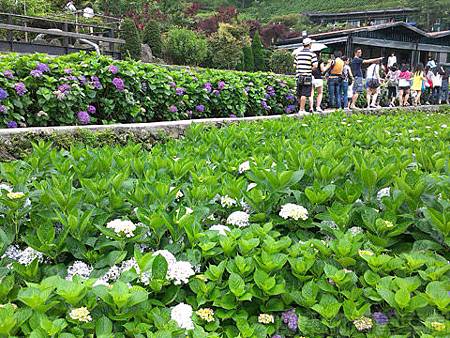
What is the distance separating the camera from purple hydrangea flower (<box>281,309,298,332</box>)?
4.60ft

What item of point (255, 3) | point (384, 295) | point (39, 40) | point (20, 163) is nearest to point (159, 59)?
point (39, 40)

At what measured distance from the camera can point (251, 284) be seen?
143 cm

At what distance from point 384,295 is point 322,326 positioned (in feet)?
0.63

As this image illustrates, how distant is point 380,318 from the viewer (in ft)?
4.54

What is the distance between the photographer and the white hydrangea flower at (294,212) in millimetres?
1786

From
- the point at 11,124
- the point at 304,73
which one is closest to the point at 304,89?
the point at 304,73

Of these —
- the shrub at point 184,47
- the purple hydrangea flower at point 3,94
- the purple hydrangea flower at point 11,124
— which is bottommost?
the purple hydrangea flower at point 11,124

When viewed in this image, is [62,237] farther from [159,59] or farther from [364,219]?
[159,59]

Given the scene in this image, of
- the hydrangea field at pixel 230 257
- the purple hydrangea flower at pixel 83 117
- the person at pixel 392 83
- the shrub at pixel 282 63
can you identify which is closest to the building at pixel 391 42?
the shrub at pixel 282 63

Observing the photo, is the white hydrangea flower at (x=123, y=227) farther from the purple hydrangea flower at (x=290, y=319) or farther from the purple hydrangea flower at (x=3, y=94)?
the purple hydrangea flower at (x=3, y=94)

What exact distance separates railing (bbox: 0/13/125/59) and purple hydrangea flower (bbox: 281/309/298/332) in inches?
502

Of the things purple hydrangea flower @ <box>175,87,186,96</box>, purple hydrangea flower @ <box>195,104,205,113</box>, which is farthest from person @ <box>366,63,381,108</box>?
purple hydrangea flower @ <box>175,87,186,96</box>

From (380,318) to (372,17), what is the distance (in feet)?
180

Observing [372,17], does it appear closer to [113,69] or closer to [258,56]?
[258,56]
